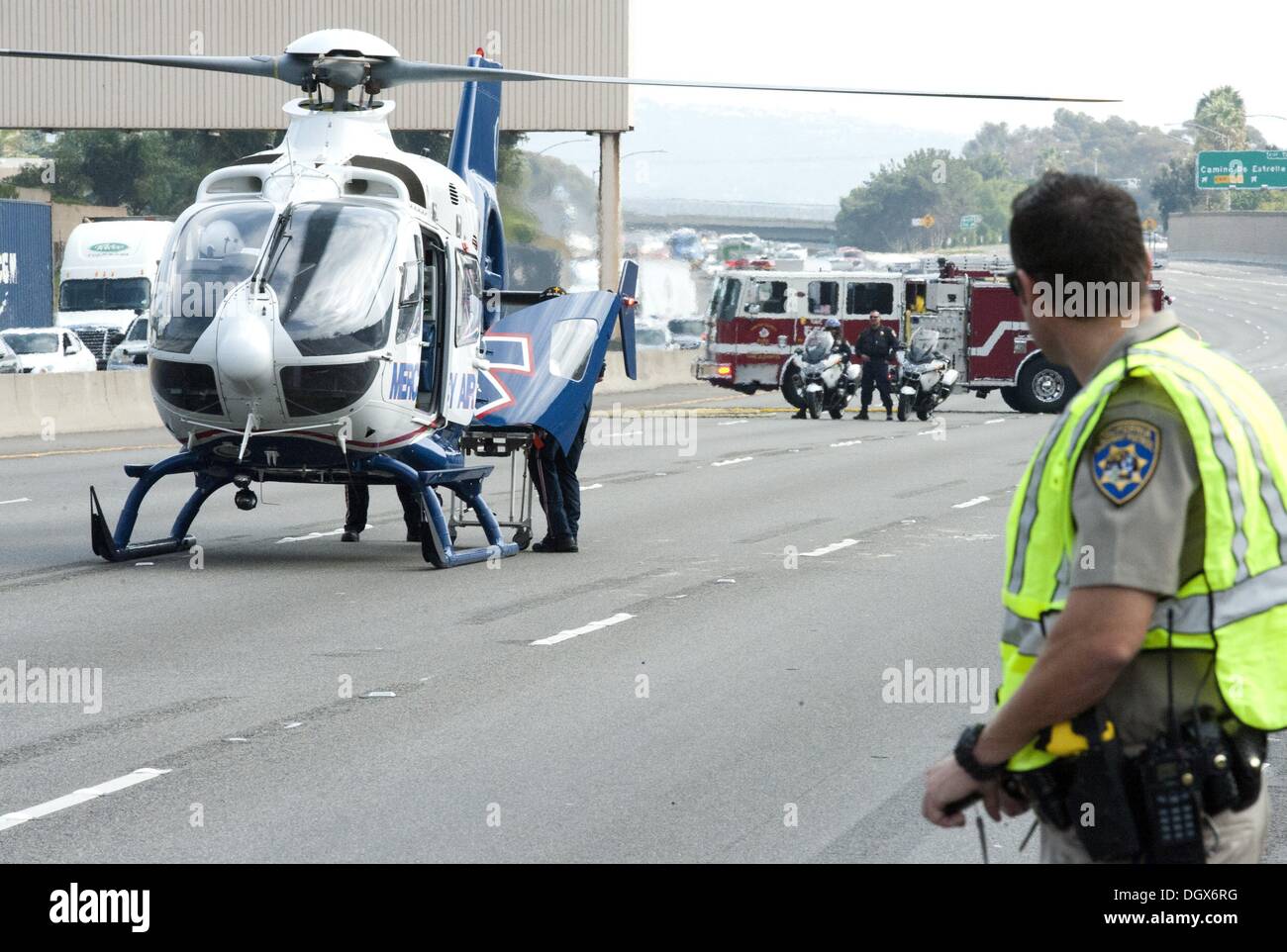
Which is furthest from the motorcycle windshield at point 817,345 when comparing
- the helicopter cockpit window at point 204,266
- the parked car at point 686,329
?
the parked car at point 686,329

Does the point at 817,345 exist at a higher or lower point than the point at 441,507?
lower

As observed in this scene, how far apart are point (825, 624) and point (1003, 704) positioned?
28.2 feet

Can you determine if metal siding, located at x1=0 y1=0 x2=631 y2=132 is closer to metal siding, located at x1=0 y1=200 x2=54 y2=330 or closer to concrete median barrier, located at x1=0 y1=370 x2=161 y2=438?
metal siding, located at x1=0 y1=200 x2=54 y2=330

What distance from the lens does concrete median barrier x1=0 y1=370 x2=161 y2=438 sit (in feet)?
95.3

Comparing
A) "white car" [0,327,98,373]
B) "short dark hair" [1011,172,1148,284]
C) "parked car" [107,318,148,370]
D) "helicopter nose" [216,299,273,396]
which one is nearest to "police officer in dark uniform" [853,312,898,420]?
"parked car" [107,318,148,370]

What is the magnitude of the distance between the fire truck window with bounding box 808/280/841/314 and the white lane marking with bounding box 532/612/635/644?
97.2 feet

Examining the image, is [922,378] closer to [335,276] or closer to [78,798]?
[335,276]

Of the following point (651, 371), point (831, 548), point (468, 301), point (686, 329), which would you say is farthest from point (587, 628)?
point (686, 329)

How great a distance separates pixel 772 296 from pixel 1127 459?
1504 inches

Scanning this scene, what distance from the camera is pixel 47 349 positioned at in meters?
39.3

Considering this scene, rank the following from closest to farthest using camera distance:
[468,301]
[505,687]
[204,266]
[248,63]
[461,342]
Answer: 1. [505,687]
2. [204,266]
3. [248,63]
4. [461,342]
5. [468,301]
